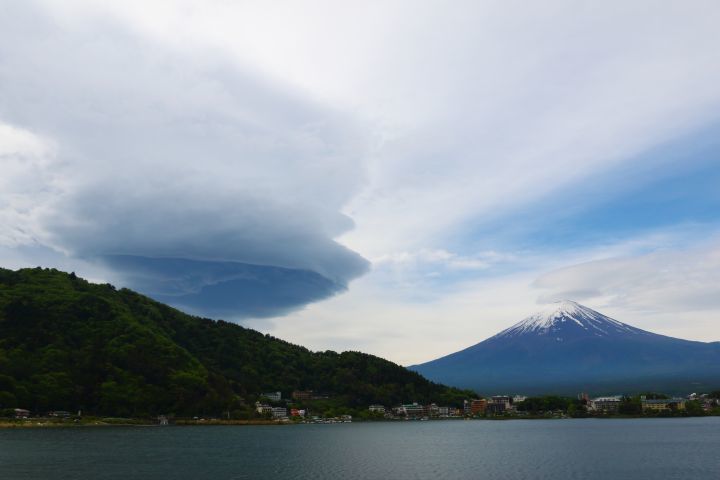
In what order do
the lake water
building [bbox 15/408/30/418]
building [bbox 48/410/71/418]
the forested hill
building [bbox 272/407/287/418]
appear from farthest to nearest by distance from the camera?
building [bbox 272/407/287/418], the forested hill, building [bbox 48/410/71/418], building [bbox 15/408/30/418], the lake water

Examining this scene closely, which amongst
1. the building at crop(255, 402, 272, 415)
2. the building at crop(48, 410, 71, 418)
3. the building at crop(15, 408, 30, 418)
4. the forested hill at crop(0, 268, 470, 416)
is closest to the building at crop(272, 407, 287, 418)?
the building at crop(255, 402, 272, 415)

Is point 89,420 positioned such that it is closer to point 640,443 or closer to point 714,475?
point 640,443

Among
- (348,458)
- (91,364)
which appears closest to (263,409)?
(91,364)

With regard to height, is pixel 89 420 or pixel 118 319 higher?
pixel 118 319

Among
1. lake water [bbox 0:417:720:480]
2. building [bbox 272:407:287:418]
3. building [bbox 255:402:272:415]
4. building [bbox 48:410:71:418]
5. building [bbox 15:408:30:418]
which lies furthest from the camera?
building [bbox 272:407:287:418]

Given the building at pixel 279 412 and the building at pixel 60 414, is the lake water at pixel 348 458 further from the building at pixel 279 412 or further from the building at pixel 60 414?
the building at pixel 279 412

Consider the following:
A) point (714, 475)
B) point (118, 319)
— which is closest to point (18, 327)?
point (118, 319)

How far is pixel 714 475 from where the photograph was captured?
5722 cm

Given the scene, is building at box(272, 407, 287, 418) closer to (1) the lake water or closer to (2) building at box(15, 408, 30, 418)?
(2) building at box(15, 408, 30, 418)

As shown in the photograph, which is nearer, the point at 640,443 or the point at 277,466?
the point at 277,466

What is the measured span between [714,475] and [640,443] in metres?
41.0

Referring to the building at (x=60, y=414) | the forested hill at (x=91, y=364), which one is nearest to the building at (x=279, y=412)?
the forested hill at (x=91, y=364)

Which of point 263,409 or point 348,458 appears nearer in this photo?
point 348,458

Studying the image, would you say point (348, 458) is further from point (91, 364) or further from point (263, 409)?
point (263, 409)
